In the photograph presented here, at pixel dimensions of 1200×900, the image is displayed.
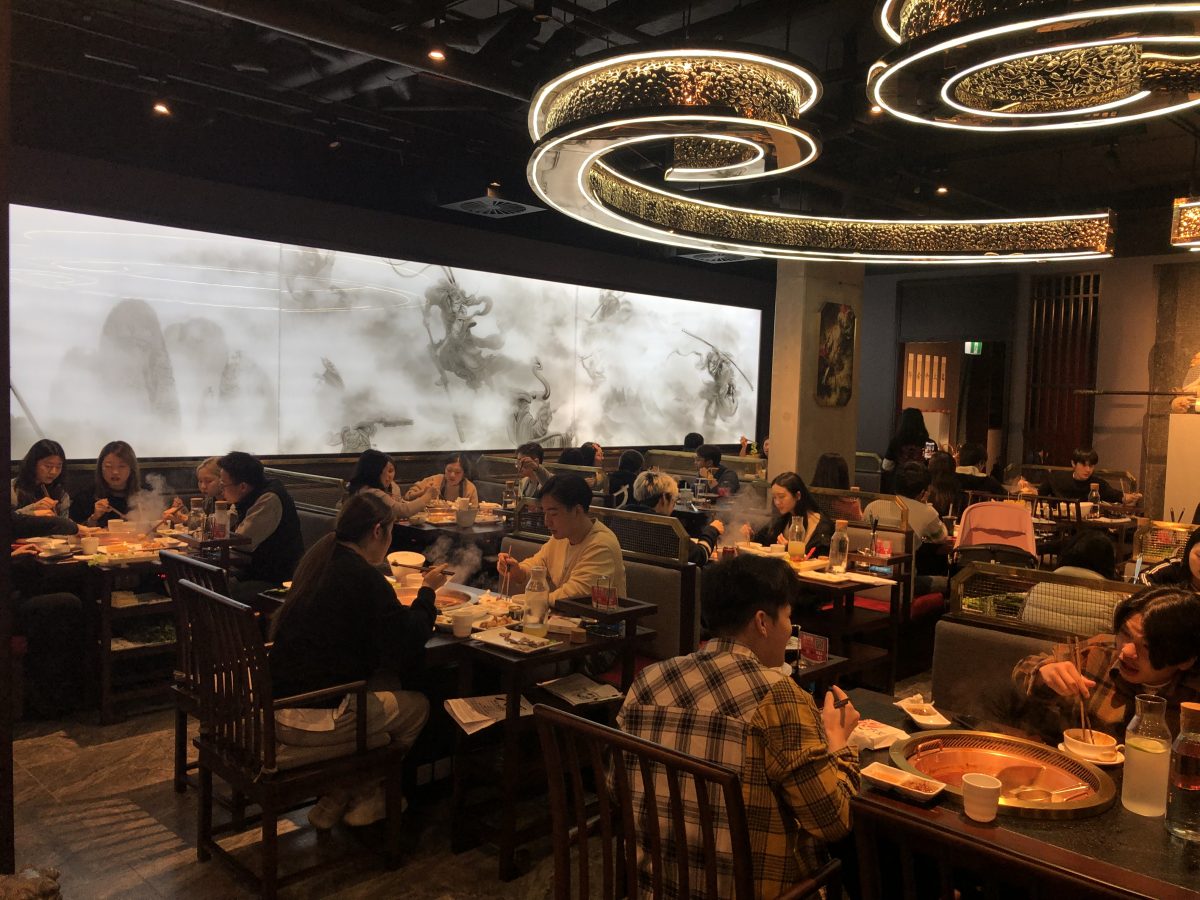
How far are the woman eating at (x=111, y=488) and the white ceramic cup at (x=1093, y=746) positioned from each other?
549 cm

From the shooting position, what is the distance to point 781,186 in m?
8.73

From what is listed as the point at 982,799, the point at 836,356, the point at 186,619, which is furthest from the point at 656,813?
the point at 836,356

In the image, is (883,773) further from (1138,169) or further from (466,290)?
(1138,169)

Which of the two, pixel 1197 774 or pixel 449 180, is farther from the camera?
pixel 449 180

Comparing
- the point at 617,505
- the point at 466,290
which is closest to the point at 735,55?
the point at 617,505

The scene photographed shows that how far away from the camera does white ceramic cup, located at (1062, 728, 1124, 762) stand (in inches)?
82.6

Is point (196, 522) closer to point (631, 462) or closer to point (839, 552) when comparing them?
point (631, 462)

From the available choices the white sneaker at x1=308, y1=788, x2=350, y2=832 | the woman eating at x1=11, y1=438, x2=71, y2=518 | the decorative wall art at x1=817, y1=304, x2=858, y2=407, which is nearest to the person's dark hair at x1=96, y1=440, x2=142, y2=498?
the woman eating at x1=11, y1=438, x2=71, y2=518

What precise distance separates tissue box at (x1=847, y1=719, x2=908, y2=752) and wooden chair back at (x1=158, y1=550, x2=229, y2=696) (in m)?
2.21

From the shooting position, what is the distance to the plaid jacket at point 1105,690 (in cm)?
226

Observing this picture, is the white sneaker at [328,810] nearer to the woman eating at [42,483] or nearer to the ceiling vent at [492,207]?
the woman eating at [42,483]

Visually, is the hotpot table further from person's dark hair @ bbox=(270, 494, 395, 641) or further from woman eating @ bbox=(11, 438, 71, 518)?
woman eating @ bbox=(11, 438, 71, 518)

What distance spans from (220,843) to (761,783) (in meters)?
2.45

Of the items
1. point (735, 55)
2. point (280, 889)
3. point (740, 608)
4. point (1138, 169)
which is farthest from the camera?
point (1138, 169)
